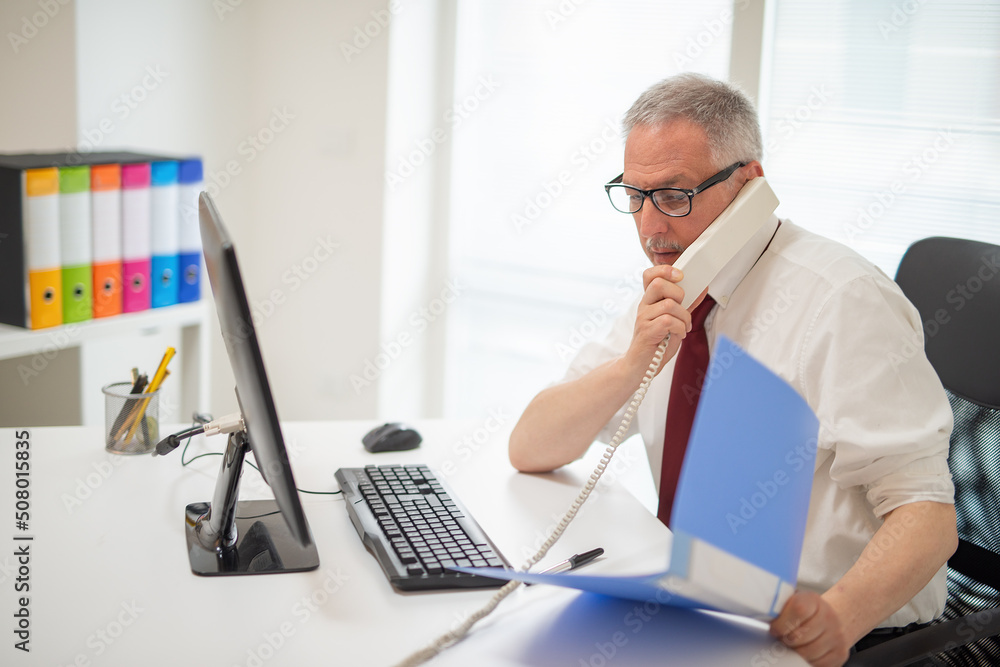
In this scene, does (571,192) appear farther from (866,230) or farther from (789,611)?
(789,611)

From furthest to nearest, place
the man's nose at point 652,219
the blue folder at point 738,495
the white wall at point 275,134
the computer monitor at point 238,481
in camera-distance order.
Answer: the white wall at point 275,134 < the man's nose at point 652,219 < the computer monitor at point 238,481 < the blue folder at point 738,495

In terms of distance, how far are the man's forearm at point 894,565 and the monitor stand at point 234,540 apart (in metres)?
0.67

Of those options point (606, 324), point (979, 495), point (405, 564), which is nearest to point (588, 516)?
point (405, 564)

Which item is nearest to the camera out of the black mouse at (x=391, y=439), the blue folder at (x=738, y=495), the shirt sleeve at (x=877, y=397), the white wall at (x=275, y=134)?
the blue folder at (x=738, y=495)

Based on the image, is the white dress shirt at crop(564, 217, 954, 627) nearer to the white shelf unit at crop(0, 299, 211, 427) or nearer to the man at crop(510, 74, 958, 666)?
the man at crop(510, 74, 958, 666)

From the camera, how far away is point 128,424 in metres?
1.39

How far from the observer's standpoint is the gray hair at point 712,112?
1315 millimetres

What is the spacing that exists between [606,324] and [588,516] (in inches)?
61.6

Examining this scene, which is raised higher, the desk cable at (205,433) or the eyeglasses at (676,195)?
the eyeglasses at (676,195)

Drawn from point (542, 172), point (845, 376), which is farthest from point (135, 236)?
point (845, 376)

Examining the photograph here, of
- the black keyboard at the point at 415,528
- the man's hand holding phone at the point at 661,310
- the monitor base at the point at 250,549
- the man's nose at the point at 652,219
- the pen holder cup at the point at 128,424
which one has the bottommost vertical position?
the monitor base at the point at 250,549

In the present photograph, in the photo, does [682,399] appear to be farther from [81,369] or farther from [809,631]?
[81,369]

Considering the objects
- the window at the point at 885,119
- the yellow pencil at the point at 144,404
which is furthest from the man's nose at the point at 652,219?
the window at the point at 885,119

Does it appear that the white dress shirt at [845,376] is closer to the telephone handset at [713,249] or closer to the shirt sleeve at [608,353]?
the telephone handset at [713,249]
